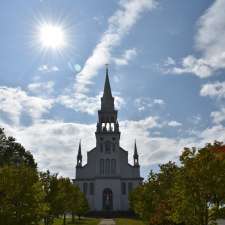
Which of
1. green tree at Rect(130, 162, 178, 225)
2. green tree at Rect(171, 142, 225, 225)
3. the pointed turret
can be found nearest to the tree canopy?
green tree at Rect(171, 142, 225, 225)

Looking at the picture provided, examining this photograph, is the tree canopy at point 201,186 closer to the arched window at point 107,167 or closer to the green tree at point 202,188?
the green tree at point 202,188

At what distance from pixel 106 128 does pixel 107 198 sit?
16.9 metres

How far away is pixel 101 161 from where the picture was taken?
95562 mm

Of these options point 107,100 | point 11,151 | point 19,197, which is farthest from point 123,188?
point 19,197

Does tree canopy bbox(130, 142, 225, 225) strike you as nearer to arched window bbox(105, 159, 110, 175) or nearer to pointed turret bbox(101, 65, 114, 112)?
arched window bbox(105, 159, 110, 175)

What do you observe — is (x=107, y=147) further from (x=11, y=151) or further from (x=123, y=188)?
(x=11, y=151)

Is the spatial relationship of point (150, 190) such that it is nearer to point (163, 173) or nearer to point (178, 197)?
point (163, 173)

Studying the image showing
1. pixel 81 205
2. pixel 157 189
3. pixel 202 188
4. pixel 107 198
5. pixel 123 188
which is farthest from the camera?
pixel 123 188

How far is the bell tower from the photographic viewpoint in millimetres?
97062

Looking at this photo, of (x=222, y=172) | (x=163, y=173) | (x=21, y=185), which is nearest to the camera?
(x=222, y=172)

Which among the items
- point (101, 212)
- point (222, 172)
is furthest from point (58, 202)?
point (101, 212)

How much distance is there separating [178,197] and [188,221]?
5.42 feet

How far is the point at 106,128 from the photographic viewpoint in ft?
326

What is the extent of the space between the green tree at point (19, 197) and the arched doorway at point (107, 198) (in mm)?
63116
